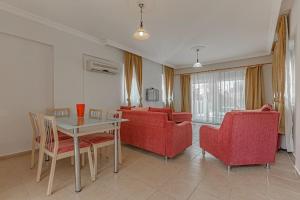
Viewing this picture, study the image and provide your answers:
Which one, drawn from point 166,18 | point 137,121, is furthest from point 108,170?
point 166,18

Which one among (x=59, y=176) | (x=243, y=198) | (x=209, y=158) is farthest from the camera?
(x=209, y=158)

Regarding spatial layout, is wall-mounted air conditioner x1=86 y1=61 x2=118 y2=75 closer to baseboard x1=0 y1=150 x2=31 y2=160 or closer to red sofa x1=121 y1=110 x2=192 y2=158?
red sofa x1=121 y1=110 x2=192 y2=158

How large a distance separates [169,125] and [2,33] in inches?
125

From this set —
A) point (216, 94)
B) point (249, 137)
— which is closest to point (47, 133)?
point (249, 137)

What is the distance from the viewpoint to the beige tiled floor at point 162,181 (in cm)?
171

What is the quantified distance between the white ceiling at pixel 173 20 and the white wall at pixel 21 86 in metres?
0.68

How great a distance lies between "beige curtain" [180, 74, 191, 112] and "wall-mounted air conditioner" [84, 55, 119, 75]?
353 centimetres

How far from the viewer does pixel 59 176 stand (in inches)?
83.4

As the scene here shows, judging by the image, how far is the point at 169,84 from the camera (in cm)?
681

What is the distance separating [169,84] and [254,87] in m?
3.07

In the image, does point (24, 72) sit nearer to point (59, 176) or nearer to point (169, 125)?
point (59, 176)

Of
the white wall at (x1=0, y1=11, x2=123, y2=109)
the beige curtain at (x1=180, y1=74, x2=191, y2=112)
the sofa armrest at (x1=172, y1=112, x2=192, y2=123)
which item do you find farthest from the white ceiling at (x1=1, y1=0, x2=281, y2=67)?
the beige curtain at (x1=180, y1=74, x2=191, y2=112)

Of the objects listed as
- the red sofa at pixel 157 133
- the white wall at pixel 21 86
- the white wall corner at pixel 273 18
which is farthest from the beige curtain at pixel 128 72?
the white wall corner at pixel 273 18

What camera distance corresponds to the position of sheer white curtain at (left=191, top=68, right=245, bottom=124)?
223 inches
